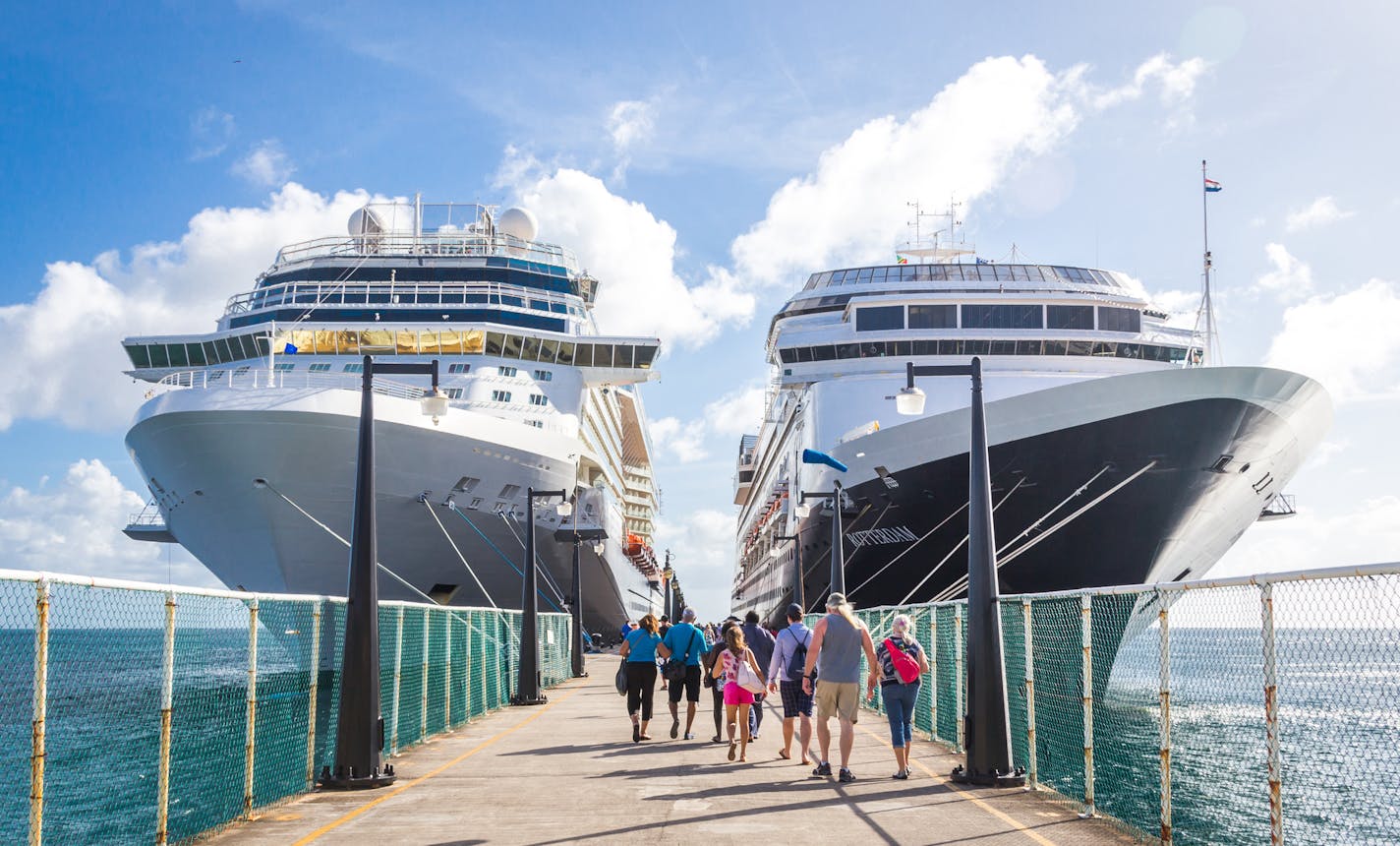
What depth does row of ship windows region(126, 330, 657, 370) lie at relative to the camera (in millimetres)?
31750

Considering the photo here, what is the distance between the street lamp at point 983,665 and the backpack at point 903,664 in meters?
0.48

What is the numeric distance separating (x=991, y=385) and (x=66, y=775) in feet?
72.6

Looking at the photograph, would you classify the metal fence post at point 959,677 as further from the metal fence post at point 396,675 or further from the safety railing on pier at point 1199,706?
the metal fence post at point 396,675

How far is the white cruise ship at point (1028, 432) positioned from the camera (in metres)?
21.3

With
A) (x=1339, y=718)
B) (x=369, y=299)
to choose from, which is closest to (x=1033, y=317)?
(x=1339, y=718)

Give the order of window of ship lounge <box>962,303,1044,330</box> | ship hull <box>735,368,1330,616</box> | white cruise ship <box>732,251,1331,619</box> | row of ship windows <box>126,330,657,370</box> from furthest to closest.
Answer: row of ship windows <box>126,330,657,370</box> → window of ship lounge <box>962,303,1044,330</box> → white cruise ship <box>732,251,1331,619</box> → ship hull <box>735,368,1330,616</box>

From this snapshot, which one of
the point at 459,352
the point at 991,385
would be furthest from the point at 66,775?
the point at 991,385

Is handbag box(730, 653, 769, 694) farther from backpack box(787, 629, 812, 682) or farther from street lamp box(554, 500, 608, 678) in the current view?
street lamp box(554, 500, 608, 678)

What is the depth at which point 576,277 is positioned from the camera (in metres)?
38.3

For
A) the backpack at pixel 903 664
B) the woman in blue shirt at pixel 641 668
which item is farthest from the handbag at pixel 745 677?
the backpack at pixel 903 664

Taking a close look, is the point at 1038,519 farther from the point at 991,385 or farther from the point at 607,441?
the point at 607,441

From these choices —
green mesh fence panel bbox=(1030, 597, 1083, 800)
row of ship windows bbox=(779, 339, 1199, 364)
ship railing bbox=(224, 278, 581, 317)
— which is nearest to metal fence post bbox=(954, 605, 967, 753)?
green mesh fence panel bbox=(1030, 597, 1083, 800)

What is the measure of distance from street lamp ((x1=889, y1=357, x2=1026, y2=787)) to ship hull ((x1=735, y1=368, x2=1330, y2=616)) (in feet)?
38.9

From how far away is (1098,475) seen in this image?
22.0 meters
